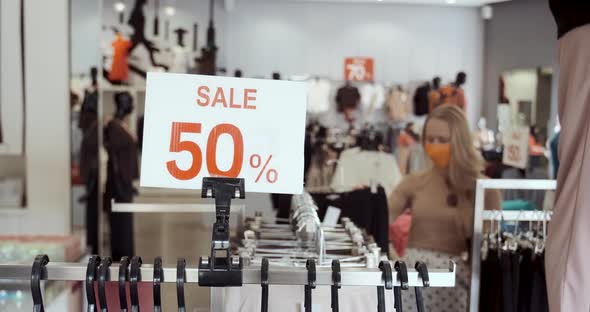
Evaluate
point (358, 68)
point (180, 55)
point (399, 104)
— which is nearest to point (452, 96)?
point (399, 104)

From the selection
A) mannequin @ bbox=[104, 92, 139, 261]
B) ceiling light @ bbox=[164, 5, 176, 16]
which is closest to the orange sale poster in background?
ceiling light @ bbox=[164, 5, 176, 16]

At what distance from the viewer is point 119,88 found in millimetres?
4324

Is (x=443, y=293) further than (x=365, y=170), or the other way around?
(x=365, y=170)

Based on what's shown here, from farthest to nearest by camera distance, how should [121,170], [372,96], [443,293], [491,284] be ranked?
[121,170], [372,96], [443,293], [491,284]

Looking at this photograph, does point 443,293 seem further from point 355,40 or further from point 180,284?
point 180,284

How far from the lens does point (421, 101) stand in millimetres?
3844

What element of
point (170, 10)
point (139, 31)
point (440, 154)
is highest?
point (170, 10)

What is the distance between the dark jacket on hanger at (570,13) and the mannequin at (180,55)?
294 cm

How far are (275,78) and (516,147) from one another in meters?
1.55

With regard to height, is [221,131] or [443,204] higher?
[221,131]

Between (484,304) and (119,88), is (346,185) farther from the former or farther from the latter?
(119,88)

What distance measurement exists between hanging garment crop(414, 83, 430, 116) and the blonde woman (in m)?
0.25

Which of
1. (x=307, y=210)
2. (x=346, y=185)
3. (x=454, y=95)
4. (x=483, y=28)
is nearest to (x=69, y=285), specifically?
(x=307, y=210)

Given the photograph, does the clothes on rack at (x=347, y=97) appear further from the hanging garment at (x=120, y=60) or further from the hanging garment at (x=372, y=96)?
the hanging garment at (x=120, y=60)
